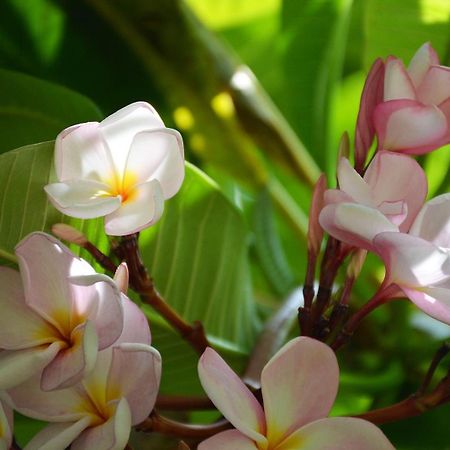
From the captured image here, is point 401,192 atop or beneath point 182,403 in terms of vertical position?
atop

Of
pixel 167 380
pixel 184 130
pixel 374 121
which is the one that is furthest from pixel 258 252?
pixel 374 121

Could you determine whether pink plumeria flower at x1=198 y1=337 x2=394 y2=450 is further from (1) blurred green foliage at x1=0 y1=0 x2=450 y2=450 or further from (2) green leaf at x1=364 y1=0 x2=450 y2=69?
(2) green leaf at x1=364 y1=0 x2=450 y2=69

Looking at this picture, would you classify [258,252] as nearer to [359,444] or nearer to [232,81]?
[232,81]

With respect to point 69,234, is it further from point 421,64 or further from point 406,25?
point 406,25

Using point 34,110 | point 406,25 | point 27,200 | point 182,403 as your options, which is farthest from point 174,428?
point 406,25

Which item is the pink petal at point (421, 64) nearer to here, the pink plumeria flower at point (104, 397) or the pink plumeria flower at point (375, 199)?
the pink plumeria flower at point (375, 199)
